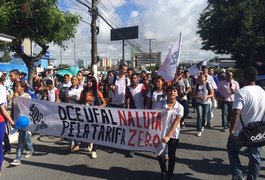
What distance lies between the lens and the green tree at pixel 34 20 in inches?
532

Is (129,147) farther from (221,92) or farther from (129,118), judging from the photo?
(221,92)

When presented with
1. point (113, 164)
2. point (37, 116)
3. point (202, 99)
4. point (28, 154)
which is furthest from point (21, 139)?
point (202, 99)

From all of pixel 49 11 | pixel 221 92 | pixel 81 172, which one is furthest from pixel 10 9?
pixel 81 172

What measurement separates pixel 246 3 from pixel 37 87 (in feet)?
89.2

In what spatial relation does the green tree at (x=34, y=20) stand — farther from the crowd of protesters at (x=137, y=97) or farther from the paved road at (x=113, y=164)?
the paved road at (x=113, y=164)

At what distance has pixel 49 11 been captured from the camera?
13844 mm

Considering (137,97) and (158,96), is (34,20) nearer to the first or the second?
(137,97)

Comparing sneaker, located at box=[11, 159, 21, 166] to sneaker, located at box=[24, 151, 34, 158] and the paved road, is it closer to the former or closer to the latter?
the paved road

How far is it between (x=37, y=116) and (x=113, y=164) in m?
1.84

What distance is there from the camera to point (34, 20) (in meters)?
14.0

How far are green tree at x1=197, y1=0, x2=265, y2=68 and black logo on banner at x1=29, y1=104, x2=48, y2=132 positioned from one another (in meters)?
29.0

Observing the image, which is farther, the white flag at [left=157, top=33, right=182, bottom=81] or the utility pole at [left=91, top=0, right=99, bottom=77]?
the utility pole at [left=91, top=0, right=99, bottom=77]

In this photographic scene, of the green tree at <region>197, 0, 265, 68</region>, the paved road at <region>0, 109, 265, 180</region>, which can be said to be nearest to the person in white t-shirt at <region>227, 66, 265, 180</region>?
the paved road at <region>0, 109, 265, 180</region>

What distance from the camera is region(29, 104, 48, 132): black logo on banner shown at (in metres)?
7.90
